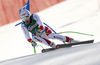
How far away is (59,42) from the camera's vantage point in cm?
740

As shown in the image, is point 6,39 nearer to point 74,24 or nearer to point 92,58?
point 74,24

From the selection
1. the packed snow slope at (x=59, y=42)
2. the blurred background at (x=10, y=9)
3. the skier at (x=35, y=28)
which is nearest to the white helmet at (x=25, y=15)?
the skier at (x=35, y=28)

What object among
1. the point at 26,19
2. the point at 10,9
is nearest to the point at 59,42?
the point at 26,19

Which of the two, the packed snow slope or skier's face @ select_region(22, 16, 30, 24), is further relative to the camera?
skier's face @ select_region(22, 16, 30, 24)

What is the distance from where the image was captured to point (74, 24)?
918 cm

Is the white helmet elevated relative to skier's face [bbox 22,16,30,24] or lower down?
elevated

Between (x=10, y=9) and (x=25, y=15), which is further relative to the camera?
(x=10, y=9)

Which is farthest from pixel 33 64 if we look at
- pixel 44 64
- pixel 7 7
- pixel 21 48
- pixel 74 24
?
pixel 7 7

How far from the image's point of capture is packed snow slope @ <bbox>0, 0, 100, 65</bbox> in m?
2.80

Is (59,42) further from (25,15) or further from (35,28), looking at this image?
(25,15)

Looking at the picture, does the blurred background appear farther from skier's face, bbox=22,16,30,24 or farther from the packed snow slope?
skier's face, bbox=22,16,30,24

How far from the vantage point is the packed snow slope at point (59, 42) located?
9.20 feet

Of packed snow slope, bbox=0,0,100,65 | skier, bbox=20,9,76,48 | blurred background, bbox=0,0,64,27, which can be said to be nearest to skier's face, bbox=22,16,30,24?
skier, bbox=20,9,76,48

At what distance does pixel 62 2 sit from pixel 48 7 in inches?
48.1
